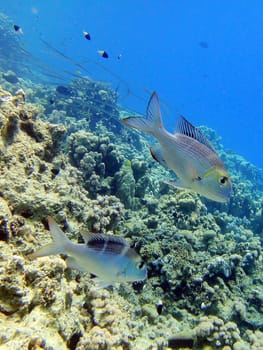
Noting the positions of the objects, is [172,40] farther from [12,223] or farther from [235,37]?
[12,223]

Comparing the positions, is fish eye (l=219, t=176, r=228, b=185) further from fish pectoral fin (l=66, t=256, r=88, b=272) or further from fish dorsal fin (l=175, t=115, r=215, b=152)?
fish pectoral fin (l=66, t=256, r=88, b=272)

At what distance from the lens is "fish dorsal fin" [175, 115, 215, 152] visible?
2.11 meters

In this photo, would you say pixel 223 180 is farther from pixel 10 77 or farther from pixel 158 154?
pixel 10 77

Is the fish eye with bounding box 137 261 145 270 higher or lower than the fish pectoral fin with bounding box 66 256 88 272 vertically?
higher

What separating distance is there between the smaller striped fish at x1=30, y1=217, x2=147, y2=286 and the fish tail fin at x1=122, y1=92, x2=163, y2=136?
1.01 m

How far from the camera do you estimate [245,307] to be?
527 centimetres

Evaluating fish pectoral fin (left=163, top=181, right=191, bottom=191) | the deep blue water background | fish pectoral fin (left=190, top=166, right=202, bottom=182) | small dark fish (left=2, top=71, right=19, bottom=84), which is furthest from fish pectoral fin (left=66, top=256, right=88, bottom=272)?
the deep blue water background

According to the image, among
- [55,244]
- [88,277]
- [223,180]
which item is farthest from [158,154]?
[88,277]

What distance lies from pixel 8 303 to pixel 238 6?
15285 centimetres

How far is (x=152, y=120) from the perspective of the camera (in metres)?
2.06

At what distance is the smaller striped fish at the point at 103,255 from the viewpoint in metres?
2.50

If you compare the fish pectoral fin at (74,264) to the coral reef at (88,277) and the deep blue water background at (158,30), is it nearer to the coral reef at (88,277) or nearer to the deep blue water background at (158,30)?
the coral reef at (88,277)

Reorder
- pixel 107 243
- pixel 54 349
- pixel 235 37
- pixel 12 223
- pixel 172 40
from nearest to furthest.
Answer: pixel 54 349 < pixel 107 243 < pixel 12 223 < pixel 235 37 < pixel 172 40

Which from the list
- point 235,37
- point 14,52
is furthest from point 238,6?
point 14,52
